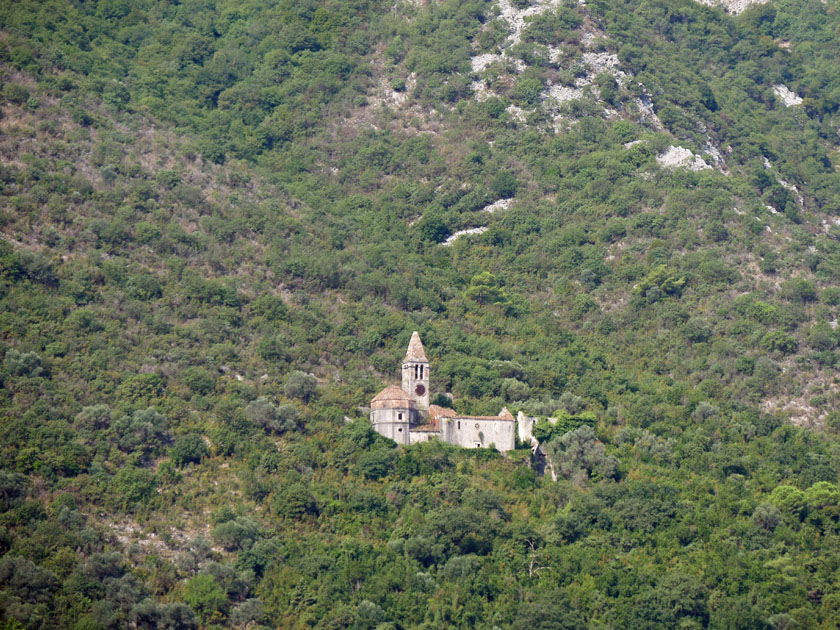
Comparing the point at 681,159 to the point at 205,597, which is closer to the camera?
the point at 205,597

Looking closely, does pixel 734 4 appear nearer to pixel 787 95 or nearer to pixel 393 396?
pixel 787 95

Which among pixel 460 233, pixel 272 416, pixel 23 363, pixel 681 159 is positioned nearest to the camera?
pixel 23 363

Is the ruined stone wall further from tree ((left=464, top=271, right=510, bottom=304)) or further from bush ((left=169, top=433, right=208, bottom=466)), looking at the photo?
tree ((left=464, top=271, right=510, bottom=304))

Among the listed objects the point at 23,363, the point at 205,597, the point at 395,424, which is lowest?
the point at 205,597

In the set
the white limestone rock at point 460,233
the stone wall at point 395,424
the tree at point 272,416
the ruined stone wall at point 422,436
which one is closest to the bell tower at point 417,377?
the stone wall at point 395,424

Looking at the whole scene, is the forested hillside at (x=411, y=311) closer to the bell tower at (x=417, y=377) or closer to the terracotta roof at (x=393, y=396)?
the terracotta roof at (x=393, y=396)

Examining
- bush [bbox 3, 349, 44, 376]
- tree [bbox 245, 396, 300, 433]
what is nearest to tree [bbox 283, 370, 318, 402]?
tree [bbox 245, 396, 300, 433]

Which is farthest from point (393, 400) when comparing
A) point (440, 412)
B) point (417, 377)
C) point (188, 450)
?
point (188, 450)
